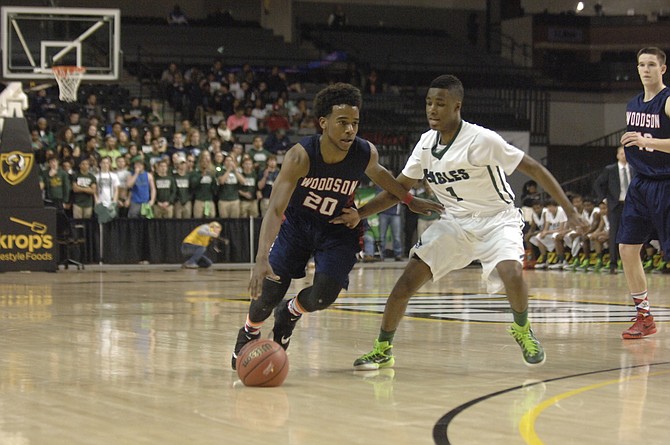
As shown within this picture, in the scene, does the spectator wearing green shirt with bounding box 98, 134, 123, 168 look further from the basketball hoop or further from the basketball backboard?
the basketball hoop

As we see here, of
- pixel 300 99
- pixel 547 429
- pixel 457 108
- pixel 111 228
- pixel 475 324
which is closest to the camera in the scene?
pixel 547 429

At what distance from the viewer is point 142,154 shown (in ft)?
66.9

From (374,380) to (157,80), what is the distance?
70.8ft

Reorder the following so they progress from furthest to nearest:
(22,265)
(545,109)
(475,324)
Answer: (545,109), (22,265), (475,324)

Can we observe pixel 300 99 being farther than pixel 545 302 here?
Yes

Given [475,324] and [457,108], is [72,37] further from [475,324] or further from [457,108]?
[457,108]

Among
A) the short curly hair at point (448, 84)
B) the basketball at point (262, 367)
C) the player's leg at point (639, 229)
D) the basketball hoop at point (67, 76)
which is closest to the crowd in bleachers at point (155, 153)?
the basketball hoop at point (67, 76)

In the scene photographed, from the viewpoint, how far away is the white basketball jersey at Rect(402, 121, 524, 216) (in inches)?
257

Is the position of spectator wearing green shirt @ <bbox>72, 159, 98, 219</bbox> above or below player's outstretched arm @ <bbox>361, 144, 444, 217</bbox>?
below

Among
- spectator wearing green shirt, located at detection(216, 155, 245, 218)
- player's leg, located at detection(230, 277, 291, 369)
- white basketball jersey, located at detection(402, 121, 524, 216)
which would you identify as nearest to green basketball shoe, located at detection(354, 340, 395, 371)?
player's leg, located at detection(230, 277, 291, 369)

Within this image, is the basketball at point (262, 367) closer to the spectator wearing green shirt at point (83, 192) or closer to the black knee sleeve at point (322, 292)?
the black knee sleeve at point (322, 292)

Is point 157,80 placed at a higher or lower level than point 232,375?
higher

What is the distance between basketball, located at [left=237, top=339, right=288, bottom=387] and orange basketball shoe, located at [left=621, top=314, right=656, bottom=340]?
10.9ft

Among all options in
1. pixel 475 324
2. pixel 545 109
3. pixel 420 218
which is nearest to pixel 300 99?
pixel 420 218
